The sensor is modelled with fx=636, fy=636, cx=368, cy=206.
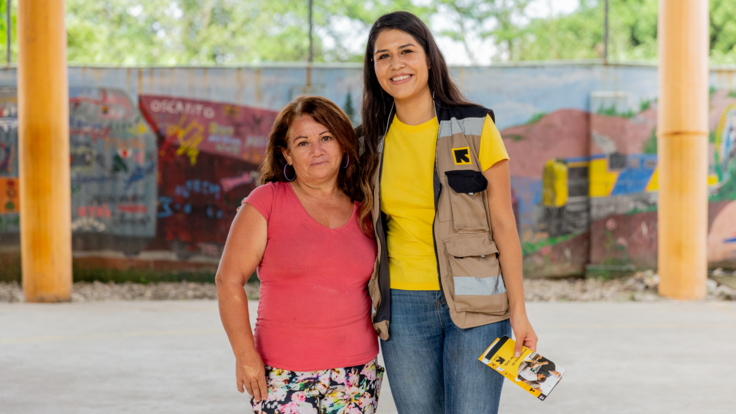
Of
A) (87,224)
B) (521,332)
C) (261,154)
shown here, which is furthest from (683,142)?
(87,224)

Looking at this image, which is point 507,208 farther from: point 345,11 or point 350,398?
point 345,11

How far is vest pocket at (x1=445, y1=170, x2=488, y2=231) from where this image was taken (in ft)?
7.00

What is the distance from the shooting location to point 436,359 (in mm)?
2213

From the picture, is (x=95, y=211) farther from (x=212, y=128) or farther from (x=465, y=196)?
(x=465, y=196)

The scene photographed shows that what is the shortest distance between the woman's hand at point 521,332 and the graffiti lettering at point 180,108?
7.23 m

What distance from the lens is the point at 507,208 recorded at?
2.15 m

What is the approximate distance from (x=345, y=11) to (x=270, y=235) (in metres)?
12.2

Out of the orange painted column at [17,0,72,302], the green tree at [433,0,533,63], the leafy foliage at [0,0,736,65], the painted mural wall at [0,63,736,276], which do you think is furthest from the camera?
the green tree at [433,0,533,63]

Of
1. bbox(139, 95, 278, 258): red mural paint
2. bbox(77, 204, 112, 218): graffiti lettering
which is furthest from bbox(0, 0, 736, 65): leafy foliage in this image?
bbox(77, 204, 112, 218): graffiti lettering

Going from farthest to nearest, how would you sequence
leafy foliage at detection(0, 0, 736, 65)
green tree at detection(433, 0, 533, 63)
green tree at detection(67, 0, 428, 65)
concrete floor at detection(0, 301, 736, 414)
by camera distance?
green tree at detection(433, 0, 533, 63) → green tree at detection(67, 0, 428, 65) → leafy foliage at detection(0, 0, 736, 65) → concrete floor at detection(0, 301, 736, 414)

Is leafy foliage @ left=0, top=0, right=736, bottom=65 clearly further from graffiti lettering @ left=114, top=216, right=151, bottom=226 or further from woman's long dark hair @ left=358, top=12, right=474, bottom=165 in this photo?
woman's long dark hair @ left=358, top=12, right=474, bottom=165

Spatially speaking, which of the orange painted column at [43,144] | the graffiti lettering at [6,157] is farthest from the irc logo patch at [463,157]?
the graffiti lettering at [6,157]

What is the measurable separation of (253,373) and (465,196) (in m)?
0.92

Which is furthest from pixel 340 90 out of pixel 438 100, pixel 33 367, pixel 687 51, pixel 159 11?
pixel 159 11
